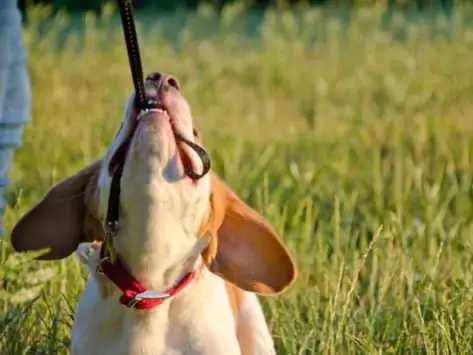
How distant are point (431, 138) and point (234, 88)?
2.24m

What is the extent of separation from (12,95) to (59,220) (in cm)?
160

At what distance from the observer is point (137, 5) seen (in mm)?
18234

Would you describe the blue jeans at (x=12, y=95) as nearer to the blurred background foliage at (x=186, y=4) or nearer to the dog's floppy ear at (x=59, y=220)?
the dog's floppy ear at (x=59, y=220)

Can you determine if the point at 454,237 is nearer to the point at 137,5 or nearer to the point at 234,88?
the point at 234,88

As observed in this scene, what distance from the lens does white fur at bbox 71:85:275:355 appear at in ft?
11.3

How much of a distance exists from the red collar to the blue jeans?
1.48 meters

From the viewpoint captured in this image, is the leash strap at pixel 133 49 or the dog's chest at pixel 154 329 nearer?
the leash strap at pixel 133 49

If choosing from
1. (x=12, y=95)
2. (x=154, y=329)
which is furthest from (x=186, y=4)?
(x=154, y=329)

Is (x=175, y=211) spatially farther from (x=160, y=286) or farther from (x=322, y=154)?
(x=322, y=154)

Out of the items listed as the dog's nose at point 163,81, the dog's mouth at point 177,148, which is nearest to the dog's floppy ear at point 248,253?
the dog's mouth at point 177,148

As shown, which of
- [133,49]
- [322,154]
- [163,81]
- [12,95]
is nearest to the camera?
[133,49]

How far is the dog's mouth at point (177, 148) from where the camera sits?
11.0ft

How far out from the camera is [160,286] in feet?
11.8

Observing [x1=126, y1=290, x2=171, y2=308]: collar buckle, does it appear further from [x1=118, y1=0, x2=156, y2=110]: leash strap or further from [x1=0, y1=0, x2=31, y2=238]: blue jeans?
[x1=0, y1=0, x2=31, y2=238]: blue jeans
